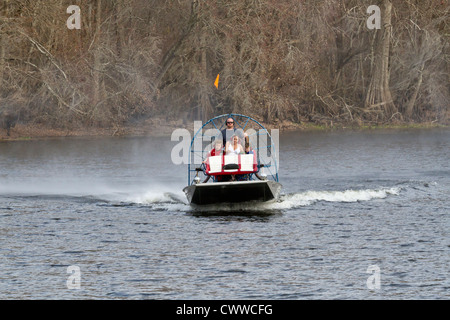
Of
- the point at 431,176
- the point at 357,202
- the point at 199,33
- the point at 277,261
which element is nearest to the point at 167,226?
the point at 277,261

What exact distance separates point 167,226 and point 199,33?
30.6 m

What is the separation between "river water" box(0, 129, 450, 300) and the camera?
46.1 feet

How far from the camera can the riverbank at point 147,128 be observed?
→ 47.0 m

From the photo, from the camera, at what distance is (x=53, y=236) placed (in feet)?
60.6

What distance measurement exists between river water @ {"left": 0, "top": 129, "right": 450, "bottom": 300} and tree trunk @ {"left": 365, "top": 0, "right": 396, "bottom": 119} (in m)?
19.3

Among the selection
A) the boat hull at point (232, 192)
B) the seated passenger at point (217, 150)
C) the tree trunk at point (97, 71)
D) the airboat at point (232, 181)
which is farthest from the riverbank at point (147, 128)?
the boat hull at point (232, 192)

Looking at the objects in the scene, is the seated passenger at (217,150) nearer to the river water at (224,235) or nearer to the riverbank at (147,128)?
the river water at (224,235)

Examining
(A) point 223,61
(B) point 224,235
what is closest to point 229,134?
(B) point 224,235

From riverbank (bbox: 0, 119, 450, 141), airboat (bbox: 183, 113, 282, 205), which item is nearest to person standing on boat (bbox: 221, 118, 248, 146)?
airboat (bbox: 183, 113, 282, 205)

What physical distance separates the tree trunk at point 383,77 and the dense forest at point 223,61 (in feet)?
0.26

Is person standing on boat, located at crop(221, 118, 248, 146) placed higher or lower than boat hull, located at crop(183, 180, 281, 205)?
higher

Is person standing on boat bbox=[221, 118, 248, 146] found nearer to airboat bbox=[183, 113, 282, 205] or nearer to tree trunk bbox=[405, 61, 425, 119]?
airboat bbox=[183, 113, 282, 205]

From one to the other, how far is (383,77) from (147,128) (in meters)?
14.7

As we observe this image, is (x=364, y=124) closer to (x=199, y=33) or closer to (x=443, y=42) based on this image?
(x=443, y=42)
